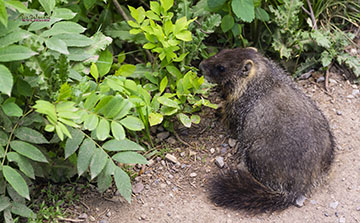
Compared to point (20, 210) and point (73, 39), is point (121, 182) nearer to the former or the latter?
point (20, 210)

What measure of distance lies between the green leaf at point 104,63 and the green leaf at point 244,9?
57.9 inches

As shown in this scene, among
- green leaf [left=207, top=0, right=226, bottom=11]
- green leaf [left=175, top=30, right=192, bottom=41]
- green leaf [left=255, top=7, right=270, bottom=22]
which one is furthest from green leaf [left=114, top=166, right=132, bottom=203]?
green leaf [left=255, top=7, right=270, bottom=22]

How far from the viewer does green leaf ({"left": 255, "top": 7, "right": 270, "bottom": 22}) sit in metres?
5.30

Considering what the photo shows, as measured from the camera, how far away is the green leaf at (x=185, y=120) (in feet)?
15.3

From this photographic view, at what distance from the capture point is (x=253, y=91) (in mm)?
5000

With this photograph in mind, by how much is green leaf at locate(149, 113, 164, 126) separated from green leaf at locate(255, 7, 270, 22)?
1.84m

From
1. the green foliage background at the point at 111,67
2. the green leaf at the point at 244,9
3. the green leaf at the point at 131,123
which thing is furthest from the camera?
the green leaf at the point at 244,9

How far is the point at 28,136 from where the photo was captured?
351 centimetres

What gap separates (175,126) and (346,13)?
2.98 metres

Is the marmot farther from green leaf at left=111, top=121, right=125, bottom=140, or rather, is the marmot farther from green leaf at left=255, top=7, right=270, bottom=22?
green leaf at left=111, top=121, right=125, bottom=140

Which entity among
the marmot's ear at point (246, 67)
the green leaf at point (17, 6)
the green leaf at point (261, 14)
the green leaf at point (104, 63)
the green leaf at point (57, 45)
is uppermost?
the green leaf at point (17, 6)

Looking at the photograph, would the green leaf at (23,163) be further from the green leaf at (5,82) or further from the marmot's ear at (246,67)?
the marmot's ear at (246,67)

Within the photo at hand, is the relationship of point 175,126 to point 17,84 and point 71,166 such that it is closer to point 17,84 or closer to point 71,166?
point 71,166

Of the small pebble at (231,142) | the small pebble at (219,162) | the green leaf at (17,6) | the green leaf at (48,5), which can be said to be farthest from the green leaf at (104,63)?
the small pebble at (231,142)
